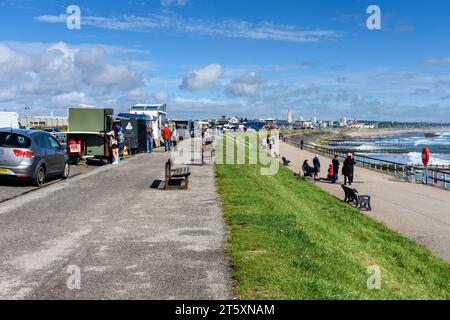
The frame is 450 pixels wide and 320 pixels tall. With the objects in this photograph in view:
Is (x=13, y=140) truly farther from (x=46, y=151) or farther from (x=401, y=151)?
(x=401, y=151)

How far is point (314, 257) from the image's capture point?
24.7 ft

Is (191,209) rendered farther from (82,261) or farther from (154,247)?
(82,261)

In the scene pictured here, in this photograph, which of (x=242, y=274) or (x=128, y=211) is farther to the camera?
(x=128, y=211)

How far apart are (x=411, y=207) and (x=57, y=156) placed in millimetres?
13282

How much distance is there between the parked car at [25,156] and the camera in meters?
13.8

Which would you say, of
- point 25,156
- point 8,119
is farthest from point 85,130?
point 8,119

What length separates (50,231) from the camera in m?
8.85

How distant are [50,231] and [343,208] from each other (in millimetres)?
12064

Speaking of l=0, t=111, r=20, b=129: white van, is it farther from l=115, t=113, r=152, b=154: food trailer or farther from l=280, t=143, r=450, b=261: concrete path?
l=280, t=143, r=450, b=261: concrete path

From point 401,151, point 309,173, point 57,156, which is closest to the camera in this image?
point 57,156

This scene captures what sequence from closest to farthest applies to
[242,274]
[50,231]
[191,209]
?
[242,274]
[50,231]
[191,209]

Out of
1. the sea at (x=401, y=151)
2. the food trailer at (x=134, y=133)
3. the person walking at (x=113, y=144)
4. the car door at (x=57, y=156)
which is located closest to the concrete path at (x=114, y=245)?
the car door at (x=57, y=156)

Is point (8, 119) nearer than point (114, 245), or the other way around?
point (114, 245)

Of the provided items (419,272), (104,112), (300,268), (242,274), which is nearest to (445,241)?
(419,272)
